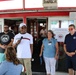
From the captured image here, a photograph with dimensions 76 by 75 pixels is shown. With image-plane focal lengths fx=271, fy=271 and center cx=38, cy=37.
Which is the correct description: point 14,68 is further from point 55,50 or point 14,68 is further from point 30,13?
point 30,13

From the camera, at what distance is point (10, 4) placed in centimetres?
965

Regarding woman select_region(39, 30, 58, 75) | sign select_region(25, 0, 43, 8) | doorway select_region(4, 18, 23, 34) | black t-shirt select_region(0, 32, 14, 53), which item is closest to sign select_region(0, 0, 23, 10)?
sign select_region(25, 0, 43, 8)

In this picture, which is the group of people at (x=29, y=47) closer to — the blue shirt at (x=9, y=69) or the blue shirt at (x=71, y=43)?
the blue shirt at (x=71, y=43)

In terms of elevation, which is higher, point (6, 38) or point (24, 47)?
point (6, 38)

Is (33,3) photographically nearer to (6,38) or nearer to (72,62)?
(6,38)

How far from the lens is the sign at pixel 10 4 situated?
373 inches

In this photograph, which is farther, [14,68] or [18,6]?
[18,6]

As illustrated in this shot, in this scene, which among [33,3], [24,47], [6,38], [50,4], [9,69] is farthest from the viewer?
[33,3]

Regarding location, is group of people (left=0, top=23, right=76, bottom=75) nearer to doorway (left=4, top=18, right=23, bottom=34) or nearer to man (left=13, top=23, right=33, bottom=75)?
man (left=13, top=23, right=33, bottom=75)

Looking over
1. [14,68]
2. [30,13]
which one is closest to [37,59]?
[30,13]

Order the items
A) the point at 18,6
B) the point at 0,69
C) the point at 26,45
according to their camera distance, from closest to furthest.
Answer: the point at 0,69
the point at 26,45
the point at 18,6

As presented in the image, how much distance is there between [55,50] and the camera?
7934 millimetres

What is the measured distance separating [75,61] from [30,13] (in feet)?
8.96

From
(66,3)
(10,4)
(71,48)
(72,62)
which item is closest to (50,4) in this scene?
(66,3)
